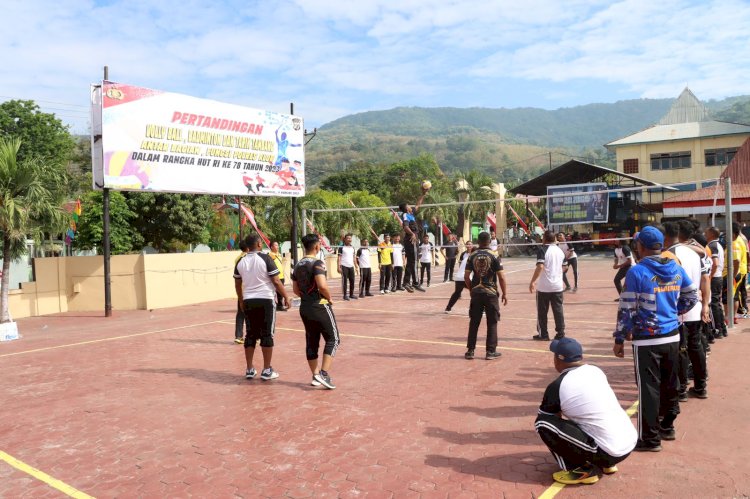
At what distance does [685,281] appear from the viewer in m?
5.58

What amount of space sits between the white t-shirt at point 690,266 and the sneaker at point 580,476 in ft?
8.06

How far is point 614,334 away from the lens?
5062 millimetres

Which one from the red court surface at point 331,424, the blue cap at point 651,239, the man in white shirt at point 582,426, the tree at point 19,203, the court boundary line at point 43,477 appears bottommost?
the court boundary line at point 43,477

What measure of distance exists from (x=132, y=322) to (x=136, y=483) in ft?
35.0

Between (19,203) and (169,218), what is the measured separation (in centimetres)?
1984

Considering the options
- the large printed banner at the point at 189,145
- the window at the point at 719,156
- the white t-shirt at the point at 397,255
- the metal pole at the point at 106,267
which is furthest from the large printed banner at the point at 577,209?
the metal pole at the point at 106,267

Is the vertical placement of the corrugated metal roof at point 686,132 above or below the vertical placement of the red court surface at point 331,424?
above

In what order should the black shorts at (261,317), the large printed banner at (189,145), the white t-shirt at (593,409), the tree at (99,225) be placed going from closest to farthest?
the white t-shirt at (593,409) < the black shorts at (261,317) < the large printed banner at (189,145) < the tree at (99,225)

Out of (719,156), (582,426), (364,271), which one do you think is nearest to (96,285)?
(364,271)

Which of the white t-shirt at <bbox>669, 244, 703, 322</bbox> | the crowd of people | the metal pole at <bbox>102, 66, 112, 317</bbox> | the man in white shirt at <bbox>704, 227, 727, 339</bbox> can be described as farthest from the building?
the white t-shirt at <bbox>669, 244, 703, 322</bbox>

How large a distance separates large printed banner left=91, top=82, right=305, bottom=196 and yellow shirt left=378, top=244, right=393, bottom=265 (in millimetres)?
4290

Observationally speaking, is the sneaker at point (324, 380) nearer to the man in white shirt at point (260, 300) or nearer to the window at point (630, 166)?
the man in white shirt at point (260, 300)

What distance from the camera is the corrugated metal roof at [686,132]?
46.3 metres

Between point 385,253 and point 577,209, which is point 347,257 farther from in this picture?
point 577,209
